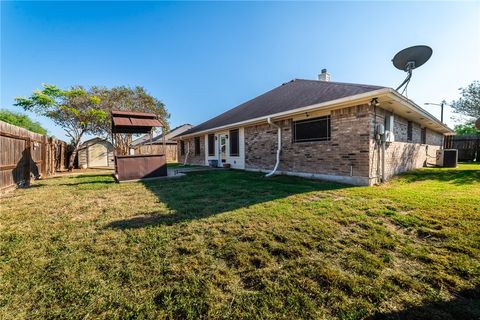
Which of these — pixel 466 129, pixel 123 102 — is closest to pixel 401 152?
pixel 123 102

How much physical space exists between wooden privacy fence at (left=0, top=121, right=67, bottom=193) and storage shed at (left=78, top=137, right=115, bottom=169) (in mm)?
9349

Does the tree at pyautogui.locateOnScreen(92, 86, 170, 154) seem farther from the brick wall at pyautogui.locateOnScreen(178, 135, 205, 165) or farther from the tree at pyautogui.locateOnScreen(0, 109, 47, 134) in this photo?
the tree at pyautogui.locateOnScreen(0, 109, 47, 134)

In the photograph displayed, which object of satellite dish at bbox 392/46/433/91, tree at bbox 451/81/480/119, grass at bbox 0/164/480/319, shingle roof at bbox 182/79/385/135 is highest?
tree at bbox 451/81/480/119

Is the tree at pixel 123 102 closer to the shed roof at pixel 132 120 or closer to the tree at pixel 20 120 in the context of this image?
the shed roof at pixel 132 120

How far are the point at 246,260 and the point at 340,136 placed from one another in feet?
18.0

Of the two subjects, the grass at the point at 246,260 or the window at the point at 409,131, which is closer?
the grass at the point at 246,260

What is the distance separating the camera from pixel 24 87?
15195mm

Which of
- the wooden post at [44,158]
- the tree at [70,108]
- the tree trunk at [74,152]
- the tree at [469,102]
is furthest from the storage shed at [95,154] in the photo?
the tree at [469,102]

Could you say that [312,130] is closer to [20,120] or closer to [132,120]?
[132,120]

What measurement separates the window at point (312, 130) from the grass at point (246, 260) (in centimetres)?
321

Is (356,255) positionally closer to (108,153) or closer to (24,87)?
(24,87)

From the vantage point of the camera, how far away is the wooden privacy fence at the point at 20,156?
5.60 m

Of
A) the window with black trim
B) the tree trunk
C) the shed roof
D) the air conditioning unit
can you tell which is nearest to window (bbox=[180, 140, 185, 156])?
the tree trunk

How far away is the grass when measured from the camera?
5.37ft
